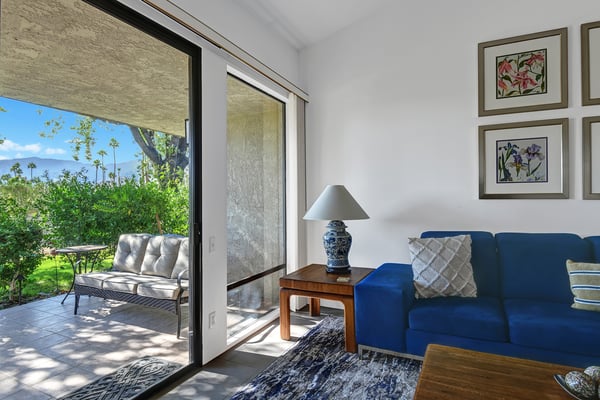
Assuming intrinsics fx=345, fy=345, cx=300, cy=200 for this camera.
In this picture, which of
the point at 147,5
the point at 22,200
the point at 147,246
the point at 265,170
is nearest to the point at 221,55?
the point at 147,5

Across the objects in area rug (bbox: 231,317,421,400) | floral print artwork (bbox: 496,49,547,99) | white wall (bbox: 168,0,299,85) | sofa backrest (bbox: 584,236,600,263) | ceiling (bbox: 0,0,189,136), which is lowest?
area rug (bbox: 231,317,421,400)

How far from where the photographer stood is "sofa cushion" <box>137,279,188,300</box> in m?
2.22

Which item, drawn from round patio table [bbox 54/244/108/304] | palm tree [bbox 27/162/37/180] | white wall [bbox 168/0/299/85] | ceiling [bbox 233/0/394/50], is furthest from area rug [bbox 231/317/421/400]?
ceiling [bbox 233/0/394/50]

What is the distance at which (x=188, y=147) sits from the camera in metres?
2.44

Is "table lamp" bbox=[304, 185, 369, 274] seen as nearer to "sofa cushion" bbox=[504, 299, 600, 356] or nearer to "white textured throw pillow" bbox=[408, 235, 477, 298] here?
"white textured throw pillow" bbox=[408, 235, 477, 298]

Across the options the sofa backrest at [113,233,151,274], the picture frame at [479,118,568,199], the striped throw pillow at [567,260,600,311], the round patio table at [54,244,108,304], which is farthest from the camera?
the picture frame at [479,118,568,199]

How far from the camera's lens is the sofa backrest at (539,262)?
2.53 metres

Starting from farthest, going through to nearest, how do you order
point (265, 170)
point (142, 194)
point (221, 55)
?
point (265, 170)
point (221, 55)
point (142, 194)

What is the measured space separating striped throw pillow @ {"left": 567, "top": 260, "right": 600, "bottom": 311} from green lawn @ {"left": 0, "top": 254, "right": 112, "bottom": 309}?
3.04 meters

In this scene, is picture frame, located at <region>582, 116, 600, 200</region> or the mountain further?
picture frame, located at <region>582, 116, 600, 200</region>

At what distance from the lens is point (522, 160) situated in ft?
9.75

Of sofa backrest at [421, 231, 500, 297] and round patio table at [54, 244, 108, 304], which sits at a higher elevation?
round patio table at [54, 244, 108, 304]

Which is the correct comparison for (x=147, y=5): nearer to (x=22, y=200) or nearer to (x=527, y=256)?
(x=22, y=200)

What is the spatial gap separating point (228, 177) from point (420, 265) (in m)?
1.69
